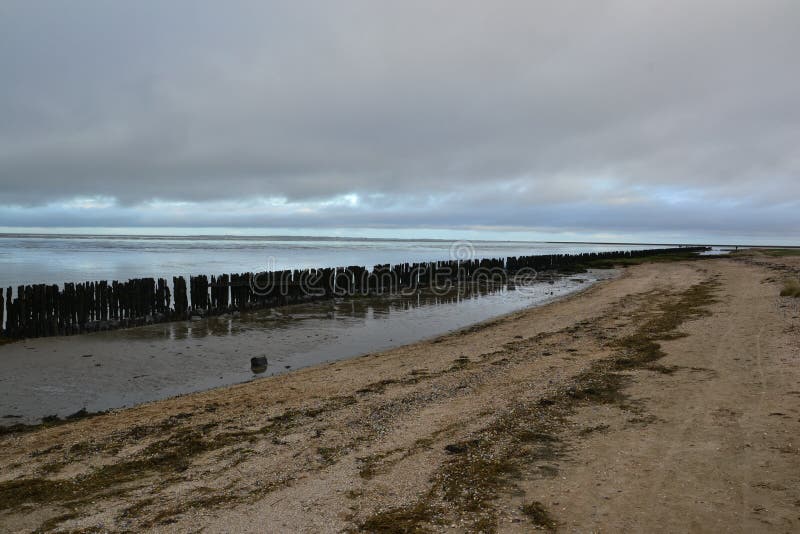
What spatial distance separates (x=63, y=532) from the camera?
146 inches

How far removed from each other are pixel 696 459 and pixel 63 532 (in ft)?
18.0

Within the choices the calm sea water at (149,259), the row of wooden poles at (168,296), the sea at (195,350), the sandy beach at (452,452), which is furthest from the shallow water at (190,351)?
the calm sea water at (149,259)

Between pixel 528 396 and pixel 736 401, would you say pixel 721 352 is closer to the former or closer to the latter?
pixel 736 401

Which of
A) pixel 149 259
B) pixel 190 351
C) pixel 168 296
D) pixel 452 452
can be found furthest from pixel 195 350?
pixel 149 259

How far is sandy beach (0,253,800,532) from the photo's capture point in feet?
12.4

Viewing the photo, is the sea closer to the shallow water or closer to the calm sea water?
the shallow water

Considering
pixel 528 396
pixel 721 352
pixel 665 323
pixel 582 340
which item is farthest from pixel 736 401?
pixel 665 323

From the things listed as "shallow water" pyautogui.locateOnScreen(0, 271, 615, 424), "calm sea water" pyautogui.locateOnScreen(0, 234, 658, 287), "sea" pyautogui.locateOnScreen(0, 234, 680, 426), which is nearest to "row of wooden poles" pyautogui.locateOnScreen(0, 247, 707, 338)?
"sea" pyautogui.locateOnScreen(0, 234, 680, 426)

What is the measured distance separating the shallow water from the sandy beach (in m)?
1.48

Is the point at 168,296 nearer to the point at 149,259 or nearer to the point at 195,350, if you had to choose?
the point at 195,350

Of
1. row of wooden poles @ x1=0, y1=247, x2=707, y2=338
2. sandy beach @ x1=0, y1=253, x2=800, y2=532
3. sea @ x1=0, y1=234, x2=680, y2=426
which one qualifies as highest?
row of wooden poles @ x1=0, y1=247, x2=707, y2=338

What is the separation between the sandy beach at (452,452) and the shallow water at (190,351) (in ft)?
4.84

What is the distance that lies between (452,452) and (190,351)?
8927 mm

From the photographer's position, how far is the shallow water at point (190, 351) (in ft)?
28.1
